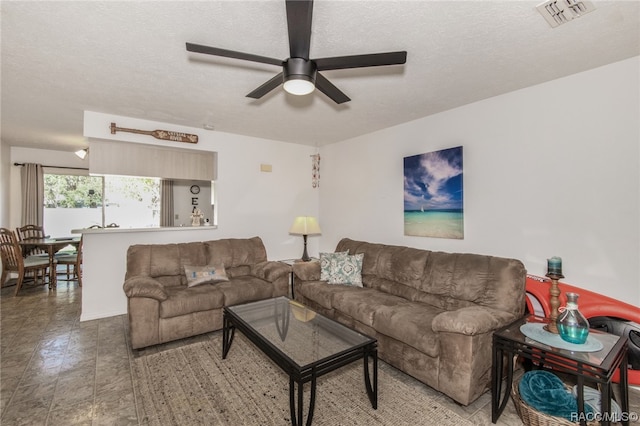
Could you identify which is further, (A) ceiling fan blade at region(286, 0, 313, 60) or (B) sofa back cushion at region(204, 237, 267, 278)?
(B) sofa back cushion at region(204, 237, 267, 278)

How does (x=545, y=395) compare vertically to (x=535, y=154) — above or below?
below

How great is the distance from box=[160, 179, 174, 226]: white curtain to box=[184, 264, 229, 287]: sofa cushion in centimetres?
354

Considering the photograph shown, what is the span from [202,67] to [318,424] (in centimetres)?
280

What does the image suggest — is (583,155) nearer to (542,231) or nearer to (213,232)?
(542,231)

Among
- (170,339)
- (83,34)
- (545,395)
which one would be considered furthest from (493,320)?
(83,34)

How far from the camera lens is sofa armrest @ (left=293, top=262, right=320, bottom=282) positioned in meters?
3.76

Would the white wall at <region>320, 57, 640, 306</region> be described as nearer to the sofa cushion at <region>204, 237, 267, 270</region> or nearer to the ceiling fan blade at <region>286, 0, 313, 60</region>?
the sofa cushion at <region>204, 237, 267, 270</region>

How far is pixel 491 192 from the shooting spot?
3.04 m

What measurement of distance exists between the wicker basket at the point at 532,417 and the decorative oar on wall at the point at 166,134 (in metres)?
4.45

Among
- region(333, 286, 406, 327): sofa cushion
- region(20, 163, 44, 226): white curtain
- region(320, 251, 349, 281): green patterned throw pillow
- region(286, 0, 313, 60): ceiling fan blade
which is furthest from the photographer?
region(20, 163, 44, 226): white curtain

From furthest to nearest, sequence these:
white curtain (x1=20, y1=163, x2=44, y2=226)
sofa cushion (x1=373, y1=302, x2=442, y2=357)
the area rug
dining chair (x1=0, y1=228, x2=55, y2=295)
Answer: white curtain (x1=20, y1=163, x2=44, y2=226) → dining chair (x1=0, y1=228, x2=55, y2=295) → sofa cushion (x1=373, y1=302, x2=442, y2=357) → the area rug

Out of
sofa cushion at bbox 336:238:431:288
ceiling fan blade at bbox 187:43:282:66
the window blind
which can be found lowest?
sofa cushion at bbox 336:238:431:288

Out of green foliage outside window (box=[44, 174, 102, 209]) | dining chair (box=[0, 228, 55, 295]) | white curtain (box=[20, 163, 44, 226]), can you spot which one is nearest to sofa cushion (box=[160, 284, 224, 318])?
dining chair (box=[0, 228, 55, 295])

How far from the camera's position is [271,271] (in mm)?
3746
